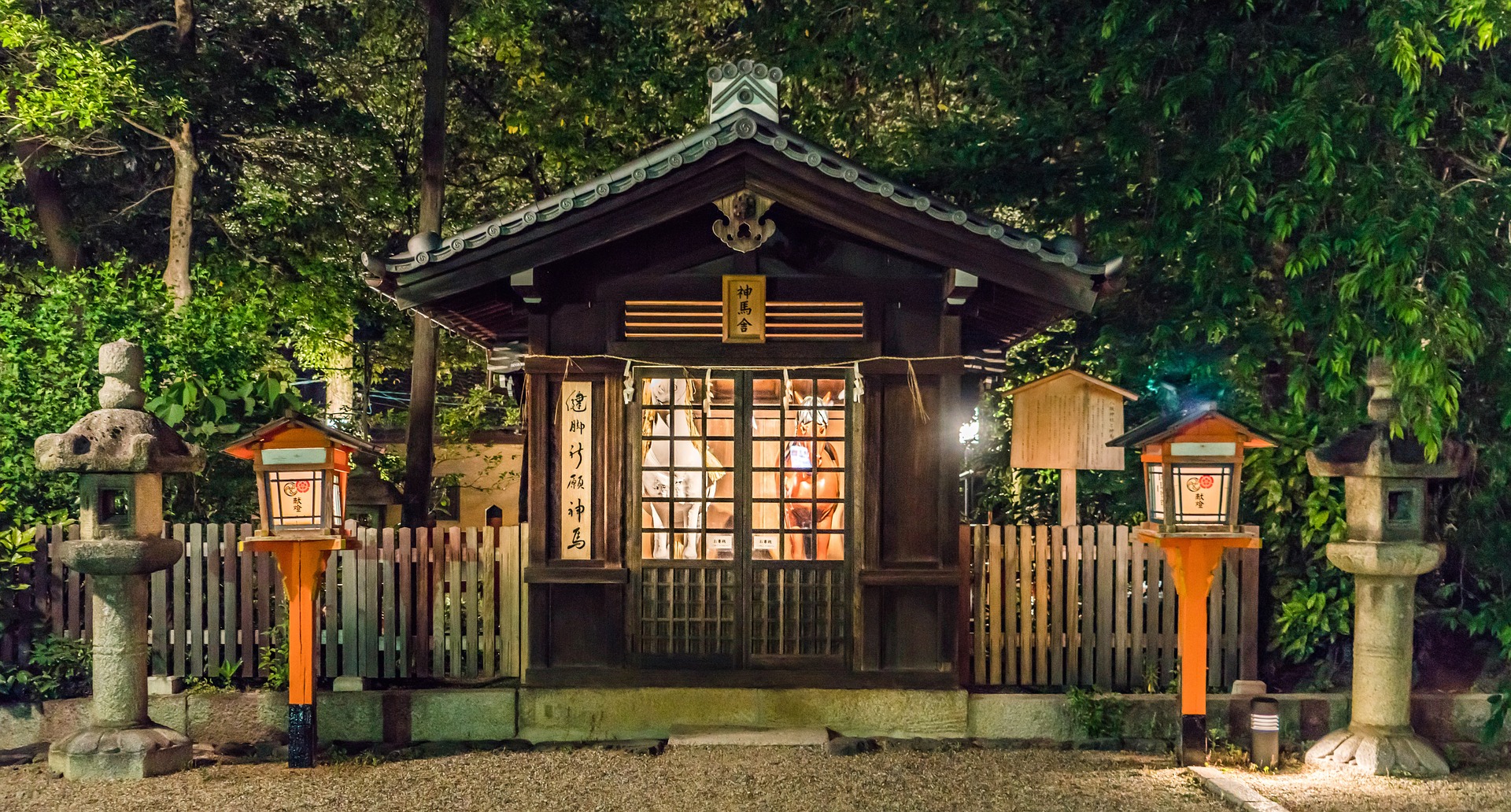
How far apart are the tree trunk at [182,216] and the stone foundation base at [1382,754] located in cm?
1536

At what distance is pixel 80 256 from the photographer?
60.0 feet

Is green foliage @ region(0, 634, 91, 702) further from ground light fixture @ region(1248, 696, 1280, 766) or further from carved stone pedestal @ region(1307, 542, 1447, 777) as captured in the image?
carved stone pedestal @ region(1307, 542, 1447, 777)

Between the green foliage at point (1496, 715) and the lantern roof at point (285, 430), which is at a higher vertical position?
the lantern roof at point (285, 430)

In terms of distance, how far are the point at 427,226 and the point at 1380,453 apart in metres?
14.3

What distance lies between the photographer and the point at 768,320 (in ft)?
33.6

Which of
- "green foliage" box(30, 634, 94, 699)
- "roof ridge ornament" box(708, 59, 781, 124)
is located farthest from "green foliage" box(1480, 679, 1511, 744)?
"green foliage" box(30, 634, 94, 699)

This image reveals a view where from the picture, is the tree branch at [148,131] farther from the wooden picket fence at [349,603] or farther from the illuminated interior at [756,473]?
the illuminated interior at [756,473]

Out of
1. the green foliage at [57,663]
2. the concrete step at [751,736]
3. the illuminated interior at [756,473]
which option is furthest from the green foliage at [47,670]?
the concrete step at [751,736]

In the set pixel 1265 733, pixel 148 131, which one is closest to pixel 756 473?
pixel 1265 733

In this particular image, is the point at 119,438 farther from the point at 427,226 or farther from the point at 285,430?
the point at 427,226

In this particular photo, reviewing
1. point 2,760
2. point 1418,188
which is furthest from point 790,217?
point 2,760

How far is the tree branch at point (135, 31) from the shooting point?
15.9m

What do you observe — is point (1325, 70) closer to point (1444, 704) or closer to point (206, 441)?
point (1444, 704)

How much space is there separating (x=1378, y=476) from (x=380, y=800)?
26.9 feet
